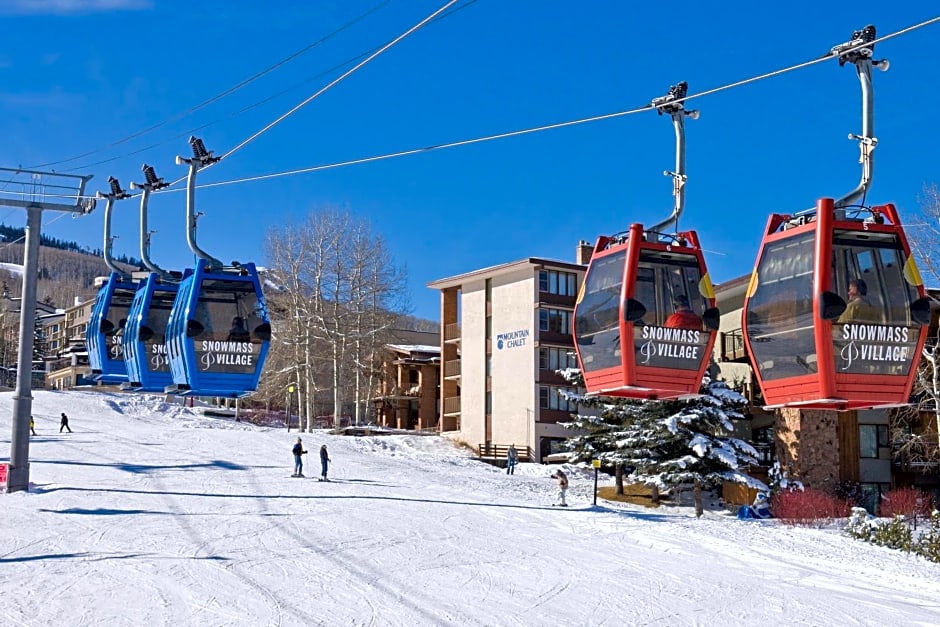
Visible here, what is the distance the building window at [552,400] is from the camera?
5553cm

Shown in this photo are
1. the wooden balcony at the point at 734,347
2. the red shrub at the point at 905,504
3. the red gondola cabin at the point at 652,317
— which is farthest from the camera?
the wooden balcony at the point at 734,347

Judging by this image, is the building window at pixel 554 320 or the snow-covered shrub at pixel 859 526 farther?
the building window at pixel 554 320

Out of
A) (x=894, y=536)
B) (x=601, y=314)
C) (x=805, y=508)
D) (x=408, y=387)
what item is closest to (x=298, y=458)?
(x=805, y=508)

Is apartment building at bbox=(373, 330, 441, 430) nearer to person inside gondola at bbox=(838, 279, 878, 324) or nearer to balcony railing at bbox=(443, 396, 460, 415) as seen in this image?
balcony railing at bbox=(443, 396, 460, 415)

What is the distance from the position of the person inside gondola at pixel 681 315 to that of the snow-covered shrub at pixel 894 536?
17234 mm

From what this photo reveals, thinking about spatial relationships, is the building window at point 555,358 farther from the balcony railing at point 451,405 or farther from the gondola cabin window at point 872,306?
the gondola cabin window at point 872,306

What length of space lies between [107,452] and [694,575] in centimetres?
3107

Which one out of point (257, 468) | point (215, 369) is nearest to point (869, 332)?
point (215, 369)

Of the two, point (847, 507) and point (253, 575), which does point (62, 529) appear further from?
point (847, 507)

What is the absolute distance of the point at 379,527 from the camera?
2862cm

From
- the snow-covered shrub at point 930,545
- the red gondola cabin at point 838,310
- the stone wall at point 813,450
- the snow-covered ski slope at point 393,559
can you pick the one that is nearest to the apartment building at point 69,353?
the snow-covered ski slope at point 393,559

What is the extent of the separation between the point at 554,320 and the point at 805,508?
23.1 m

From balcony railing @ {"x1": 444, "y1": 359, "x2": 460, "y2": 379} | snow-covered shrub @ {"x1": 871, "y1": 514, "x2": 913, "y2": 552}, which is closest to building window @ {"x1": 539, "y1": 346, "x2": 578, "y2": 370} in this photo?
balcony railing @ {"x1": 444, "y1": 359, "x2": 460, "y2": 379}

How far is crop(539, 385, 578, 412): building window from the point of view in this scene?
5553 cm
